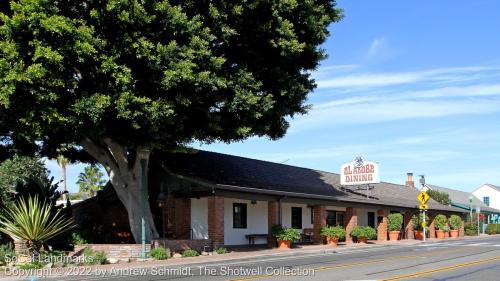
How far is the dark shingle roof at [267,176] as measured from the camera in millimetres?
28016

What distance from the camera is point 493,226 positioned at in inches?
2253

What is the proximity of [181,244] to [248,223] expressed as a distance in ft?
24.4

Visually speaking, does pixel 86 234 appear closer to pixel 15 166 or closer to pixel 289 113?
pixel 15 166

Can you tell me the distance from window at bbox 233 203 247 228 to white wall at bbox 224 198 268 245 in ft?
0.68

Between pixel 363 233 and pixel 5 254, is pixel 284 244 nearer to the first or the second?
pixel 363 233

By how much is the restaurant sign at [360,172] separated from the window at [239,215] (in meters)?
11.1

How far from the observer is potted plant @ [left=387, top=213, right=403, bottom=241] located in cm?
3781

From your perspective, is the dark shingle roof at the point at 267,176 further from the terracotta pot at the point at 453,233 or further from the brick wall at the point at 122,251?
the brick wall at the point at 122,251

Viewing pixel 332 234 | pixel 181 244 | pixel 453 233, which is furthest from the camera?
pixel 453 233

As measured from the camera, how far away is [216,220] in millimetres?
25719

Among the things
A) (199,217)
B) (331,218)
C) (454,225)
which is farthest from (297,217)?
(454,225)

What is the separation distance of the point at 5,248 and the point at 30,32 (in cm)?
882

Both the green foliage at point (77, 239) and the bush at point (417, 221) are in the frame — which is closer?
the green foliage at point (77, 239)

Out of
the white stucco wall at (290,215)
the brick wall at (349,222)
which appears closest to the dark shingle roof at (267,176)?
the brick wall at (349,222)
